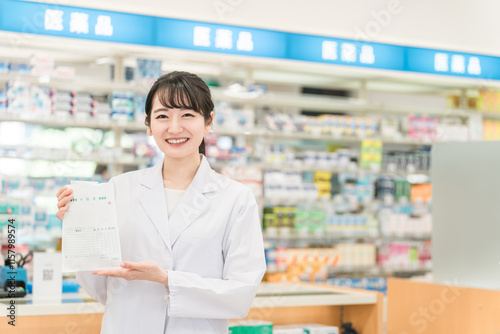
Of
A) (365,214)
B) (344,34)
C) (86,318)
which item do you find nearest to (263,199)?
(365,214)

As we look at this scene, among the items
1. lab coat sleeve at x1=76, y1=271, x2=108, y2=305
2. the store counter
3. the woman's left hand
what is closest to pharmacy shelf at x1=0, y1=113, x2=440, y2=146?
the store counter

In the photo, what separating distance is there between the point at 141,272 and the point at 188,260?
17 cm

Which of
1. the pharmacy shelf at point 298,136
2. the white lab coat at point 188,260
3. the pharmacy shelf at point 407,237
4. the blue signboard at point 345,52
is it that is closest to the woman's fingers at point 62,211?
the white lab coat at point 188,260

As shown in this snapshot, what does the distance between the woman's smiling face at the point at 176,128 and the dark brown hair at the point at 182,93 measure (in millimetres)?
15

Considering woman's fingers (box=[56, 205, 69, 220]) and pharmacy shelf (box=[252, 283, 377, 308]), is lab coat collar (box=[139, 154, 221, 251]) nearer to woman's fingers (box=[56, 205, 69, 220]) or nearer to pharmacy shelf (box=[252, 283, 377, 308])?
woman's fingers (box=[56, 205, 69, 220])

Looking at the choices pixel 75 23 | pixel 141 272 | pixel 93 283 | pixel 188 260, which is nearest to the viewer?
pixel 141 272

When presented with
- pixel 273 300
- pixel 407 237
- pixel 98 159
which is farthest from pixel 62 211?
pixel 407 237

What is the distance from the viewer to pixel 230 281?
200 cm

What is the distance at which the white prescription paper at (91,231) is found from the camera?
1.99 meters

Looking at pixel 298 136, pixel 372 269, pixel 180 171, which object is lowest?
pixel 372 269

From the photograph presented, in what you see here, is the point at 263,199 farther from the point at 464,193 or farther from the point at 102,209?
the point at 102,209

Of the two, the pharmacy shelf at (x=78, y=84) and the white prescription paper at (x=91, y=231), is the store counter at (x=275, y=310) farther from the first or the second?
the pharmacy shelf at (x=78, y=84)

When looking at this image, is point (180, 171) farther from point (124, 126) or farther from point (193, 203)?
point (124, 126)

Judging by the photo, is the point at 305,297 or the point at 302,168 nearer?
the point at 305,297
